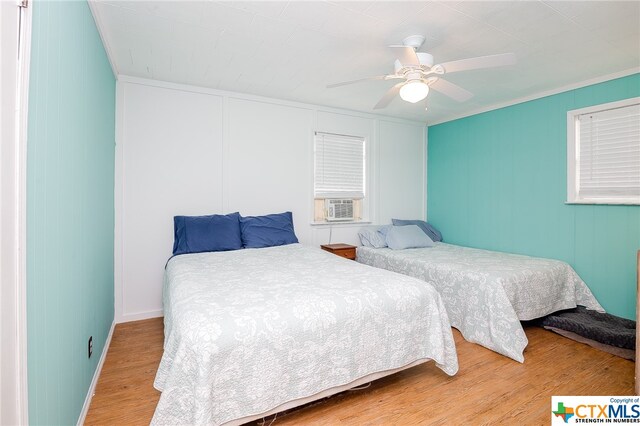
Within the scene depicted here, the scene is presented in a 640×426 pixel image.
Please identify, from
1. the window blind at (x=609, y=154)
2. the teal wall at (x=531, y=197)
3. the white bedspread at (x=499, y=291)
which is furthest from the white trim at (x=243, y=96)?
the window blind at (x=609, y=154)

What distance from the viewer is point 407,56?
2.07 metres

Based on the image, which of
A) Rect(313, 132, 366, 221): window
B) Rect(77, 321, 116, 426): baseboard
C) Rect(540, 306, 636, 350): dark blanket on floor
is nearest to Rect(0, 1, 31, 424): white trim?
Rect(77, 321, 116, 426): baseboard

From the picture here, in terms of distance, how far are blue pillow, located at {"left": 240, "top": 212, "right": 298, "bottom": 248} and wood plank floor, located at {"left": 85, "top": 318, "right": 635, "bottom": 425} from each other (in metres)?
1.27

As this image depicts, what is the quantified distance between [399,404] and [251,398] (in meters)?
0.93

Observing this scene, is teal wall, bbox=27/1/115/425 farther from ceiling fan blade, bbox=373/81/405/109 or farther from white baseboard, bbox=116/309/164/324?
ceiling fan blade, bbox=373/81/405/109

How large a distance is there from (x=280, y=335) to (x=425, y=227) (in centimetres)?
360

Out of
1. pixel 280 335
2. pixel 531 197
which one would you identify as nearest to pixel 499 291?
pixel 531 197

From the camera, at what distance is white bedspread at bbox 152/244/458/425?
137 cm

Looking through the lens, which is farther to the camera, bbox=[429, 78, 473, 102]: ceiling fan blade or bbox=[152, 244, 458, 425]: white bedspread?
bbox=[429, 78, 473, 102]: ceiling fan blade

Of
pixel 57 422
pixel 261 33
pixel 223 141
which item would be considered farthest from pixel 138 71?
pixel 57 422

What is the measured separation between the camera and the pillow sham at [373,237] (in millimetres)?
4113

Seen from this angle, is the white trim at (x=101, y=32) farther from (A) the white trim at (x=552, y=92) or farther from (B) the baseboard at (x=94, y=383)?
(A) the white trim at (x=552, y=92)

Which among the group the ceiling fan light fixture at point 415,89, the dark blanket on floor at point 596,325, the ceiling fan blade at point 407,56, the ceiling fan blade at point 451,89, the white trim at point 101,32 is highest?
the white trim at point 101,32

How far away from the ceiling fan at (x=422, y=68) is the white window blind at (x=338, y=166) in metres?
1.68
